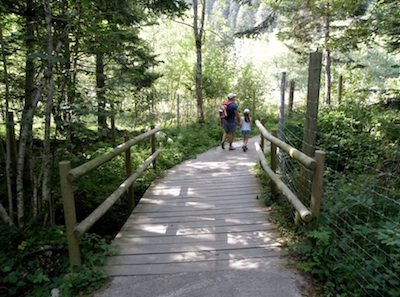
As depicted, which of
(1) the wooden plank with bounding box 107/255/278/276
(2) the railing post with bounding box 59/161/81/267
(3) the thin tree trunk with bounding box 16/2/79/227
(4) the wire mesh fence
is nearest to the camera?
(4) the wire mesh fence

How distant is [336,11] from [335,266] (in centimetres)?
→ 934

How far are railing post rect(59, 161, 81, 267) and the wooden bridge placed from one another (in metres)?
0.37

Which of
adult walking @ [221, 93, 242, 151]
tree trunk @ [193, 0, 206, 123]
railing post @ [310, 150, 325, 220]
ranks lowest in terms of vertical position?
railing post @ [310, 150, 325, 220]

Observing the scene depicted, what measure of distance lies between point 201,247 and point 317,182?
1.43 m

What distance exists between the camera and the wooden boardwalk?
10.1 ft

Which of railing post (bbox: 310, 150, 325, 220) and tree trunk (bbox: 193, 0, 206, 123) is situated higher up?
tree trunk (bbox: 193, 0, 206, 123)

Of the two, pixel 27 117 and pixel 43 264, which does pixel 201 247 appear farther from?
pixel 27 117

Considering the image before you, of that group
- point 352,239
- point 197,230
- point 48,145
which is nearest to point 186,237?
point 197,230

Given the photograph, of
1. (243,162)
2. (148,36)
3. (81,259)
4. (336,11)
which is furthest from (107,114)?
(148,36)

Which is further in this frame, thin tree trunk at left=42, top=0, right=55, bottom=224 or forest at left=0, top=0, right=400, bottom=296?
thin tree trunk at left=42, top=0, right=55, bottom=224

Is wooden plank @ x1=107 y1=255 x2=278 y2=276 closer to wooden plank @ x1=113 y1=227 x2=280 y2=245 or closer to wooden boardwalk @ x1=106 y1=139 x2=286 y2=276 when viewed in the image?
wooden boardwalk @ x1=106 y1=139 x2=286 y2=276

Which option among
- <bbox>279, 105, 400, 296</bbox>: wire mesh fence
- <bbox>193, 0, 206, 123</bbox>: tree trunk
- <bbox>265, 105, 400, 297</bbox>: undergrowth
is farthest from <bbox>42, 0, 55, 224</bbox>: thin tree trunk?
<bbox>193, 0, 206, 123</bbox>: tree trunk

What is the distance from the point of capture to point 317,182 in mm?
2875

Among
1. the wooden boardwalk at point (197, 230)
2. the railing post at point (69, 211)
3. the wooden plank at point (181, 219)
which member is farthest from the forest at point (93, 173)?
the wooden plank at point (181, 219)
